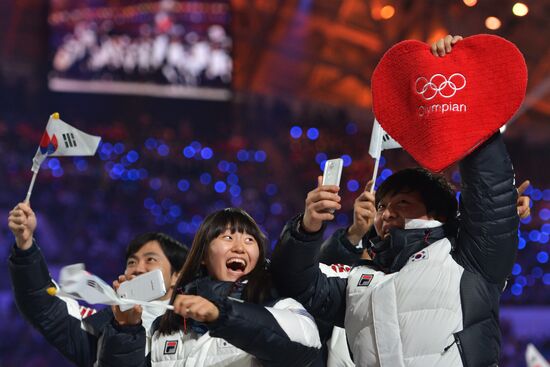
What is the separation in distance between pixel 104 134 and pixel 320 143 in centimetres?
226

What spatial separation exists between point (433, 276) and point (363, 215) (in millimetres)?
389

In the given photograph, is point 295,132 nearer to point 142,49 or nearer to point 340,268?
point 142,49

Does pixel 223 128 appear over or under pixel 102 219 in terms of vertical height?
over

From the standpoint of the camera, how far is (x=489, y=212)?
6.22 ft

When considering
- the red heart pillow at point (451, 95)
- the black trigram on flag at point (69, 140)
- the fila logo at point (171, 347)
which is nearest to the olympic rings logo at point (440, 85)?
the red heart pillow at point (451, 95)

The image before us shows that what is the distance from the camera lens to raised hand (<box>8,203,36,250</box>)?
244 centimetres

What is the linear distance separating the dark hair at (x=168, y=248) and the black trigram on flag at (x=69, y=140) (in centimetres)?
42

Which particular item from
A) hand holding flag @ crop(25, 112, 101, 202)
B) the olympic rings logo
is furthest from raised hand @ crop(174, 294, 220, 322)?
hand holding flag @ crop(25, 112, 101, 202)

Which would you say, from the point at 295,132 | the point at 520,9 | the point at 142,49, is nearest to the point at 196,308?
the point at 520,9

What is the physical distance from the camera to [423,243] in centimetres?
201

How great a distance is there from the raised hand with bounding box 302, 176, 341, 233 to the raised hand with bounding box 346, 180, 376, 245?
1.28 feet

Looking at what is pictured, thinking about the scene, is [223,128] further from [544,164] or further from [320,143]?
[544,164]

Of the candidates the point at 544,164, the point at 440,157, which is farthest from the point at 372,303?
the point at 544,164

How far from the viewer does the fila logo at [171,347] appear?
80.4 inches
